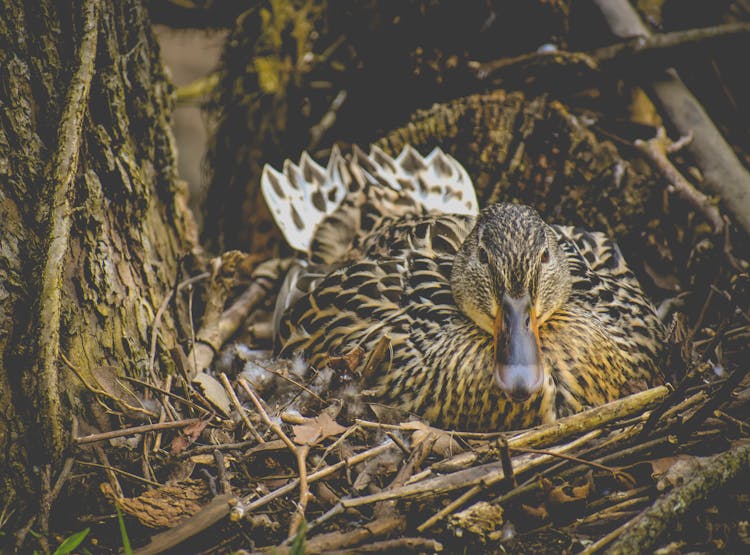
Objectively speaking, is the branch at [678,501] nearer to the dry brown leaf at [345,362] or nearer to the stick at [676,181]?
the dry brown leaf at [345,362]

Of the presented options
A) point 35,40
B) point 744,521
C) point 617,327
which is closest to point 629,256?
point 617,327

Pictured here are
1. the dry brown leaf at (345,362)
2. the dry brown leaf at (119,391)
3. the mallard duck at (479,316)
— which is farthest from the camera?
the dry brown leaf at (345,362)

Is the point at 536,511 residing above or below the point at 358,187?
below

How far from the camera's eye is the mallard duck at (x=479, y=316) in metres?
2.54

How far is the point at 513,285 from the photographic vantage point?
2.52 metres

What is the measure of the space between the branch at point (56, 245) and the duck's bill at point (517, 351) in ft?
4.54

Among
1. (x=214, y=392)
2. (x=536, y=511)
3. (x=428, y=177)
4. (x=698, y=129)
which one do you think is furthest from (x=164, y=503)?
(x=698, y=129)

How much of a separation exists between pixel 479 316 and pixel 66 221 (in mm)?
1468

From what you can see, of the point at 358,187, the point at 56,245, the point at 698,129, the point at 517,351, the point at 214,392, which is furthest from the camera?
the point at 358,187

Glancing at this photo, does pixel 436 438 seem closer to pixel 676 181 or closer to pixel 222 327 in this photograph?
pixel 222 327

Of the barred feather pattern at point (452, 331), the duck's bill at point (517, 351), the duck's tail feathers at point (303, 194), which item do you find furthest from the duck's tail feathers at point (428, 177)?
the duck's bill at point (517, 351)

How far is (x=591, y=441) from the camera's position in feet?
7.60

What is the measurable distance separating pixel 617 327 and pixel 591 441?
69cm

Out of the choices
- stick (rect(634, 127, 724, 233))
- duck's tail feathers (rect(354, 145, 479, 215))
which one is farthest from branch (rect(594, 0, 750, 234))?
duck's tail feathers (rect(354, 145, 479, 215))
